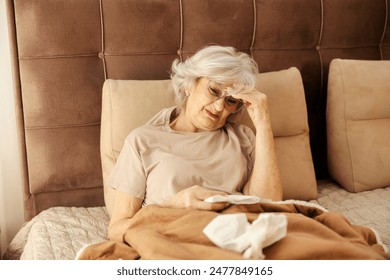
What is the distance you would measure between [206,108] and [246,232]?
47 centimetres

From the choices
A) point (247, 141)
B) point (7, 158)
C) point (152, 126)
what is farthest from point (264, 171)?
point (7, 158)

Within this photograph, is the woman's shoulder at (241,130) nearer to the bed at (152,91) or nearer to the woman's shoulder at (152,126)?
the bed at (152,91)

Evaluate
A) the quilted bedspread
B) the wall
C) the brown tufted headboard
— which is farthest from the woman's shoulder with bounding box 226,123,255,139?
the wall

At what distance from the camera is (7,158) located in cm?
155

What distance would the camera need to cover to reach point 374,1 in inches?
68.3

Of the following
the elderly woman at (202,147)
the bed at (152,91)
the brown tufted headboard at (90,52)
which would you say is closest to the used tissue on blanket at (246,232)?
the elderly woman at (202,147)

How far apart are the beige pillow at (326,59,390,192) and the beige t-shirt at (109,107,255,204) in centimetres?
42

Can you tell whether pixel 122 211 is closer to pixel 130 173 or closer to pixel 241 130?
pixel 130 173

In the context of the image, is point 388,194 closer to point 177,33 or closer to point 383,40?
point 383,40

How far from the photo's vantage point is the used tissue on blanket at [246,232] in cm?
89

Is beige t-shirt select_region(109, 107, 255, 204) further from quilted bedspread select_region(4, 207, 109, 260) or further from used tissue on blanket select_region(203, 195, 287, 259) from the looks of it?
used tissue on blanket select_region(203, 195, 287, 259)

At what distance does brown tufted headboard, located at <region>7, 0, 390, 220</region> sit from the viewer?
142cm
